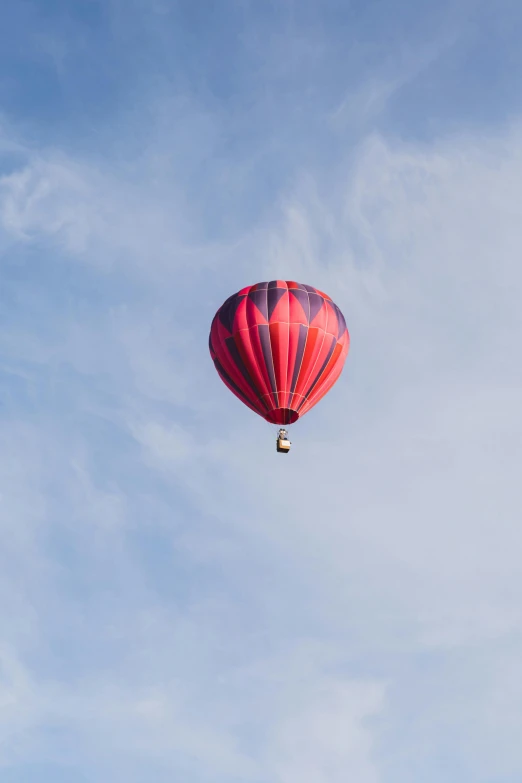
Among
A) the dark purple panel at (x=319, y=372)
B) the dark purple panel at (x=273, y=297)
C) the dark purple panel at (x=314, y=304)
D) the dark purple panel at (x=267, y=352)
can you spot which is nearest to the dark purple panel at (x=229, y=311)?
the dark purple panel at (x=273, y=297)

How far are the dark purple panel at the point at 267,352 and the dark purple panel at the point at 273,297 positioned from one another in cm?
78

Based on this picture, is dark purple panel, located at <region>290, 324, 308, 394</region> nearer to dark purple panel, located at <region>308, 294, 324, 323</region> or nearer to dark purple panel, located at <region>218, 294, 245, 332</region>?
dark purple panel, located at <region>308, 294, 324, 323</region>

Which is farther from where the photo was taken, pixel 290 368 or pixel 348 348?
pixel 348 348

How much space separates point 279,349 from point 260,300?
10.4 feet

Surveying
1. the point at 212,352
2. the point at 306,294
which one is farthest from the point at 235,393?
the point at 306,294

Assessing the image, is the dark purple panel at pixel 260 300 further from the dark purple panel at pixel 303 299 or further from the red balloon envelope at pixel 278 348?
the dark purple panel at pixel 303 299

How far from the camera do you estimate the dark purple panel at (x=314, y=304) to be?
2441 inches

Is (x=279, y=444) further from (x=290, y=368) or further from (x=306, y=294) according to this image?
(x=306, y=294)

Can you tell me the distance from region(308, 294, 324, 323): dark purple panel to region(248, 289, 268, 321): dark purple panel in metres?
2.46

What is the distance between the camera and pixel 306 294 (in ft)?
206

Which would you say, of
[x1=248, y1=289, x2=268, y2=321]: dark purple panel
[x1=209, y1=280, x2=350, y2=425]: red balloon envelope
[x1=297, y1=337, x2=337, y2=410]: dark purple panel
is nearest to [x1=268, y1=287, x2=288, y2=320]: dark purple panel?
[x1=209, y1=280, x2=350, y2=425]: red balloon envelope

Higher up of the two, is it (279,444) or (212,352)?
(212,352)

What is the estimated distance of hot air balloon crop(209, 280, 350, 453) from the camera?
199 ft

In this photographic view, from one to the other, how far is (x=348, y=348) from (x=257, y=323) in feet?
20.2
